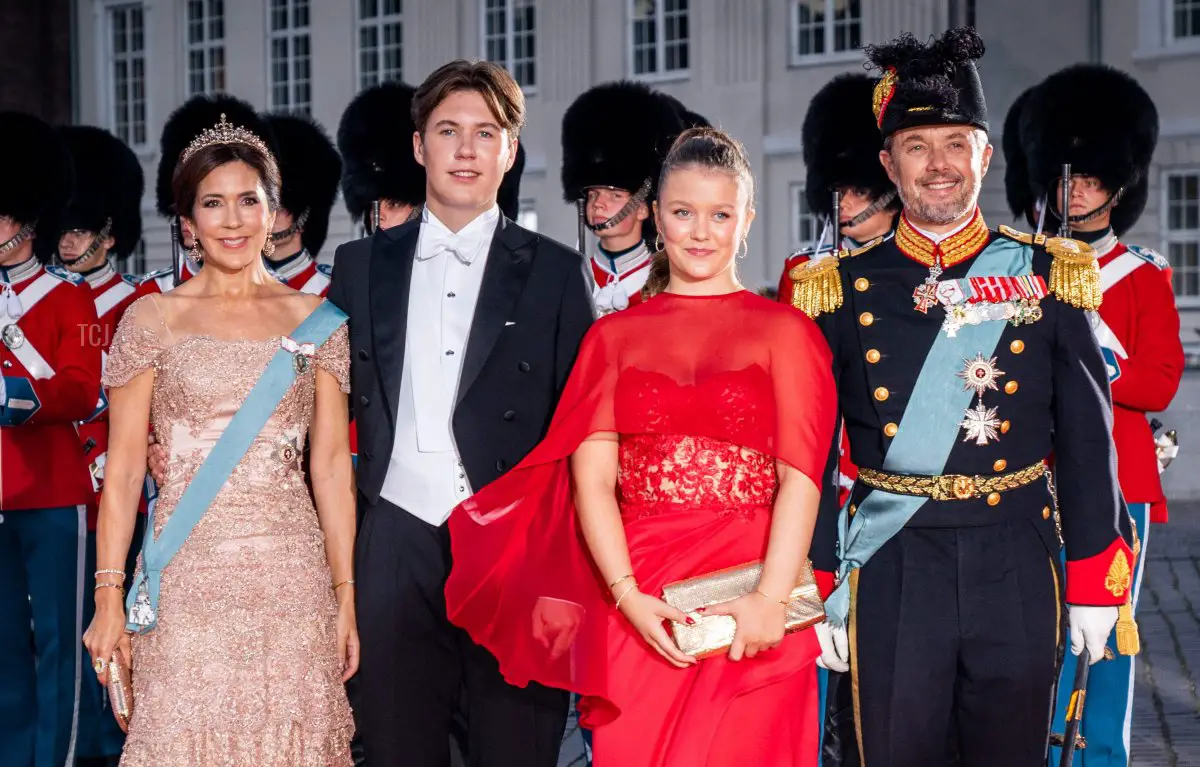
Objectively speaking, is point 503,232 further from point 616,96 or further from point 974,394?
point 616,96

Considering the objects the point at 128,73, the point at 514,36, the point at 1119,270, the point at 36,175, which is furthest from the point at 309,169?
the point at 128,73

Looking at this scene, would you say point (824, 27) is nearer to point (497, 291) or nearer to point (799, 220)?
point (799, 220)

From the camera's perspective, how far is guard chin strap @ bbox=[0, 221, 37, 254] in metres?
5.66

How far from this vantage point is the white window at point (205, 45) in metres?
22.5

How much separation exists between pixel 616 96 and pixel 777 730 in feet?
15.5

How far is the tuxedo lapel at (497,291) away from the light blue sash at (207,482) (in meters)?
0.44

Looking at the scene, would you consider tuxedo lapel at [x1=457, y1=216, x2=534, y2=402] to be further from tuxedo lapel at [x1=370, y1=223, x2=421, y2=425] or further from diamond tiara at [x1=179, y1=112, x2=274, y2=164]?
diamond tiara at [x1=179, y1=112, x2=274, y2=164]

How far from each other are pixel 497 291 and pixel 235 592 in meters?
0.97

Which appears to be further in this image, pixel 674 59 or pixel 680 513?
pixel 674 59

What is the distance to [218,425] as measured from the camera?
3584mm

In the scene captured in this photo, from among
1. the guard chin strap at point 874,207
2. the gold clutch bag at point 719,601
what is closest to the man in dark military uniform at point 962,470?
the gold clutch bag at point 719,601

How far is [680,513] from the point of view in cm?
320

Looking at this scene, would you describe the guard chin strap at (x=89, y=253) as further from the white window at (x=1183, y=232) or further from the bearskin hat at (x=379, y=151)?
the white window at (x=1183, y=232)

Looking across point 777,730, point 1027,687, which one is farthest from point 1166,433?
point 777,730
